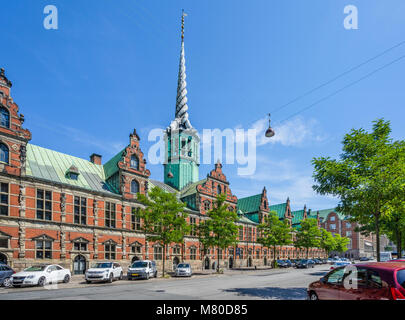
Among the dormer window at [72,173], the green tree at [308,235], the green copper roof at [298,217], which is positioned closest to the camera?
the dormer window at [72,173]

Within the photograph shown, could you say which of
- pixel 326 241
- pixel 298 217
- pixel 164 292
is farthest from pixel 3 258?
pixel 298 217

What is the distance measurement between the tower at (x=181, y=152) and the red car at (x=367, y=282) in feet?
139

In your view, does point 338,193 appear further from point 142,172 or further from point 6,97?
point 6,97

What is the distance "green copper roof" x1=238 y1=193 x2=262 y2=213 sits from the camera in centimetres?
6194

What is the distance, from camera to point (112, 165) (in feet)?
124

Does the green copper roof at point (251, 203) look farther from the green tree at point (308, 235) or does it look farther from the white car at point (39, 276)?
the white car at point (39, 276)

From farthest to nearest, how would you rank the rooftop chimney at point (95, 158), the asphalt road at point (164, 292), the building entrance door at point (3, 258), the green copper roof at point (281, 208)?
the green copper roof at point (281, 208) < the rooftop chimney at point (95, 158) < the building entrance door at point (3, 258) < the asphalt road at point (164, 292)

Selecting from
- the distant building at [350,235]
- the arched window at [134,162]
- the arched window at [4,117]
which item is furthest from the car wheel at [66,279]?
the distant building at [350,235]

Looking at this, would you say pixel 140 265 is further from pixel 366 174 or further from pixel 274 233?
pixel 274 233

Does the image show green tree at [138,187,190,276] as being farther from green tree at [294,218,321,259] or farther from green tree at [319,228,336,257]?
green tree at [319,228,336,257]

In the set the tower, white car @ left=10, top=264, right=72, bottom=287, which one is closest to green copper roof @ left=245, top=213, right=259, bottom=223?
the tower

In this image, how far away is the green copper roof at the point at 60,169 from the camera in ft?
96.2
